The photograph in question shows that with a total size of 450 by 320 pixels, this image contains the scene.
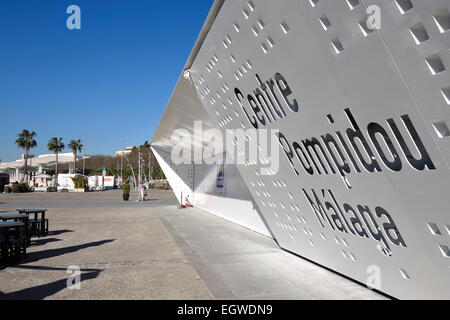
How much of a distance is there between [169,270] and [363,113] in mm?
4568

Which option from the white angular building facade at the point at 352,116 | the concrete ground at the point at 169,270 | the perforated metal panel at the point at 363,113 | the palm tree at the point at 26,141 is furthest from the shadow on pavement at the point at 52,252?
the palm tree at the point at 26,141

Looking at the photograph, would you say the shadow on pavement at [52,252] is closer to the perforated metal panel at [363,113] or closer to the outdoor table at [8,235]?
the outdoor table at [8,235]

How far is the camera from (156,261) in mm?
6727

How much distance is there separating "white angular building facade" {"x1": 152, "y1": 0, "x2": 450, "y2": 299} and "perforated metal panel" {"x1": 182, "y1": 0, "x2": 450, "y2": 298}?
0.01m

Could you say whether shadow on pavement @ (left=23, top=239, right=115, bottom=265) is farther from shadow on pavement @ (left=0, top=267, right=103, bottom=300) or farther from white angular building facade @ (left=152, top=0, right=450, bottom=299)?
white angular building facade @ (left=152, top=0, right=450, bottom=299)

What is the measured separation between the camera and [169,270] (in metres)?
6.02

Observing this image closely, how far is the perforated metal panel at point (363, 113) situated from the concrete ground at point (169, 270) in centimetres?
86

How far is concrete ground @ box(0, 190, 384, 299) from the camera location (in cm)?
474

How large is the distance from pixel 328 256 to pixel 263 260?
1.72 metres

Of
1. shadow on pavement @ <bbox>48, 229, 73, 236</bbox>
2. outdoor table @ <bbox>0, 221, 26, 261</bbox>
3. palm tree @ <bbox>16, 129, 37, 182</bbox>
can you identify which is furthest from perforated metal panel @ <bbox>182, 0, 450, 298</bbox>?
palm tree @ <bbox>16, 129, 37, 182</bbox>

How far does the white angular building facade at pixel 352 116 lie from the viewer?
2377 mm

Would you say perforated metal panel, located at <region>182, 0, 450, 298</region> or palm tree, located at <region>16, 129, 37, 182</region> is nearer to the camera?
perforated metal panel, located at <region>182, 0, 450, 298</region>
